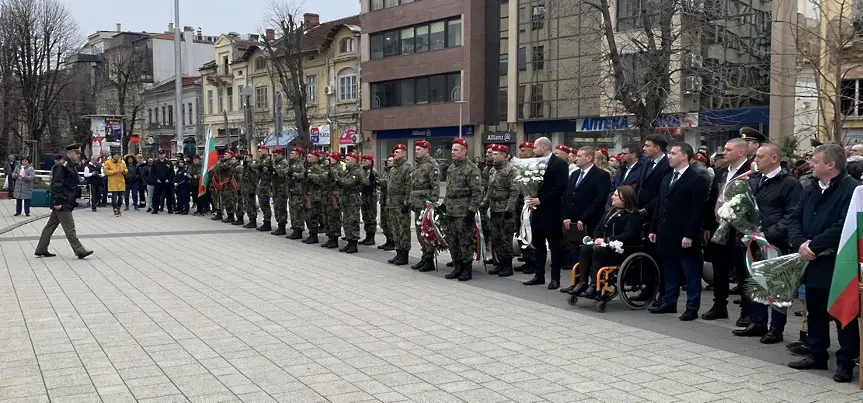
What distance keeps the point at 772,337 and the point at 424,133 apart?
4165 centimetres

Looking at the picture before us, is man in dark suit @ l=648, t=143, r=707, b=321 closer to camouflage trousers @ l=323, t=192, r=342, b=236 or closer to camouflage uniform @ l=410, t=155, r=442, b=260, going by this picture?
camouflage uniform @ l=410, t=155, r=442, b=260

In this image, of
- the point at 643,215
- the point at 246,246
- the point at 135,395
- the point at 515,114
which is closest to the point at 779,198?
the point at 643,215

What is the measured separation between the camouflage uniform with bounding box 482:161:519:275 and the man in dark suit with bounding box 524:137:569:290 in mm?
441

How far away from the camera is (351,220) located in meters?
14.9

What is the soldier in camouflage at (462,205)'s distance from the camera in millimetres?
11570

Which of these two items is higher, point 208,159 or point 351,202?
point 208,159

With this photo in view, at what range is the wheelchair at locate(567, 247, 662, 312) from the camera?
9.05 m

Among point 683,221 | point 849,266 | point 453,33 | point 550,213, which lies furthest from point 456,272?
point 453,33

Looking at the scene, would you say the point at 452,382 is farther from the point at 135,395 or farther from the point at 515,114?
the point at 515,114

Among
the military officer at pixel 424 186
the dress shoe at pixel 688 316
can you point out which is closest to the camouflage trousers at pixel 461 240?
the military officer at pixel 424 186

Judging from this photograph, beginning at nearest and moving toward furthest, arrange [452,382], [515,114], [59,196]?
[452,382] < [59,196] < [515,114]

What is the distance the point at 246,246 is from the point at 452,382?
1040 centimetres

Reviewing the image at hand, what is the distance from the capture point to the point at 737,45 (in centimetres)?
1405

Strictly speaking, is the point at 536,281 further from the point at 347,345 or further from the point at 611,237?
the point at 347,345
